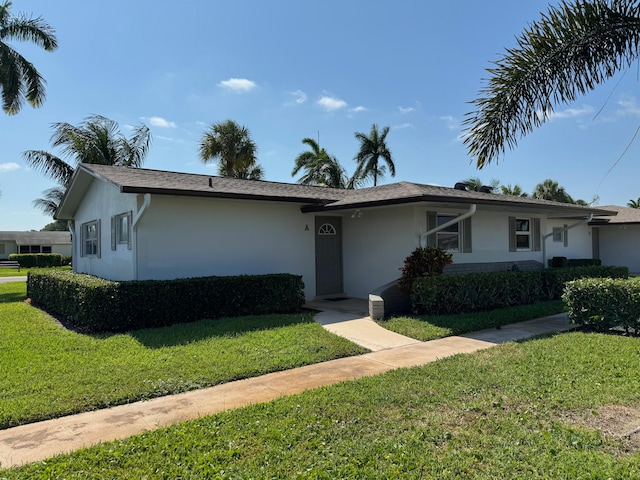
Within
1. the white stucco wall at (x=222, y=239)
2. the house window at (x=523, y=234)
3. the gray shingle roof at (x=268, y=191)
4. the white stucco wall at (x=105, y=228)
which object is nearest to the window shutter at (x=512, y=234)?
the house window at (x=523, y=234)

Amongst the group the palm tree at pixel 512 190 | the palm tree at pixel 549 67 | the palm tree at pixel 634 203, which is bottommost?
the palm tree at pixel 549 67

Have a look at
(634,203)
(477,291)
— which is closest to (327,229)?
(477,291)

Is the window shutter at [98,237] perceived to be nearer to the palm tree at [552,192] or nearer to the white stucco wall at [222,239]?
the white stucco wall at [222,239]

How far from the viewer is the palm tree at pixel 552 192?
38.1 meters

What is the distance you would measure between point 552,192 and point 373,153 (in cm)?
1937

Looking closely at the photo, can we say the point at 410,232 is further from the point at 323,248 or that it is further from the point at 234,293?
the point at 234,293

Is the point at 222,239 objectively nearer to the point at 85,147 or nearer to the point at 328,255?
the point at 328,255

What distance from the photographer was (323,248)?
43.1 ft

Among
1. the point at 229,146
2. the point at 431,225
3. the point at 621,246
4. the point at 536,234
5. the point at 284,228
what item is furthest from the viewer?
the point at 229,146

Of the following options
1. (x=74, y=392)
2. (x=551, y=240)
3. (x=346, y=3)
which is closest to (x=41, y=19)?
(x=346, y=3)

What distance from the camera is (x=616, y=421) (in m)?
3.95

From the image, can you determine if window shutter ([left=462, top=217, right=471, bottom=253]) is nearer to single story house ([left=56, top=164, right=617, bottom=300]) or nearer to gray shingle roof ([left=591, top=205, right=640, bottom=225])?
single story house ([left=56, top=164, right=617, bottom=300])

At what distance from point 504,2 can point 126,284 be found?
30.7 ft

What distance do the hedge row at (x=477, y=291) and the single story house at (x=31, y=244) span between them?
51200 millimetres
